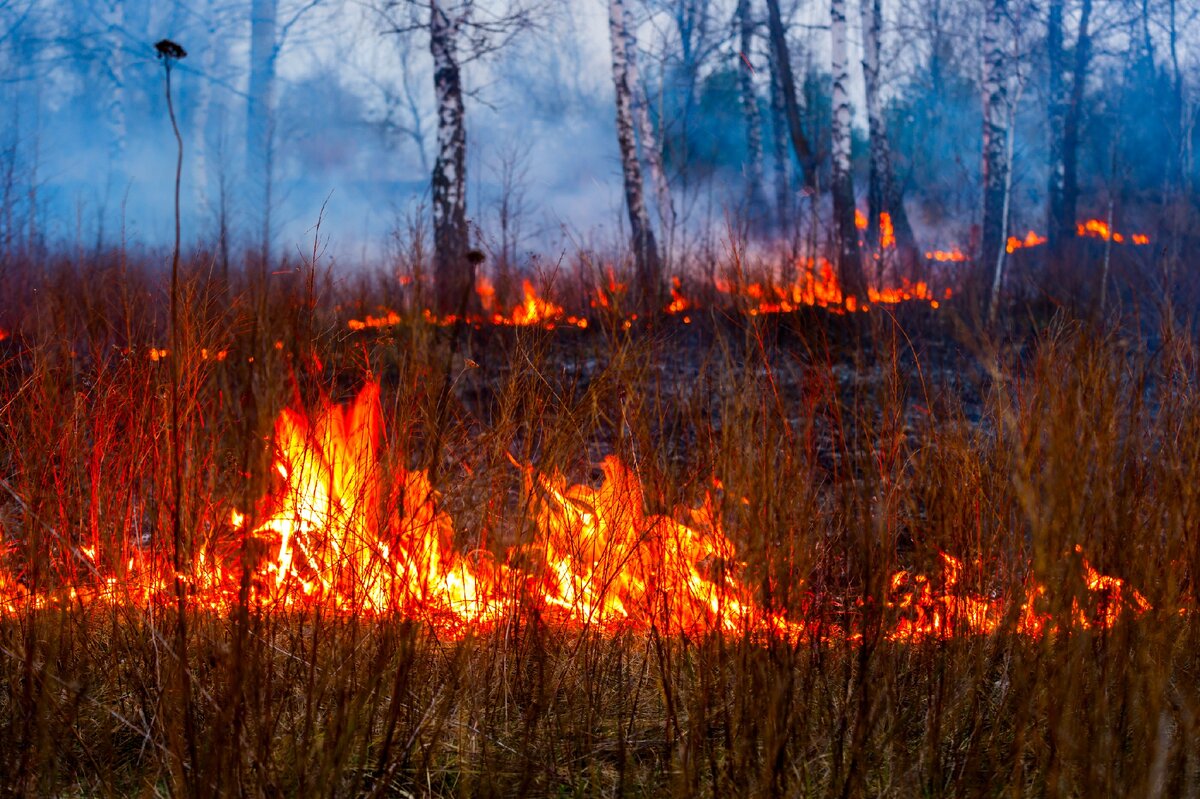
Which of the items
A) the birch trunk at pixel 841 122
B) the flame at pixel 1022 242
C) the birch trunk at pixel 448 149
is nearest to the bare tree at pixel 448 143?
the birch trunk at pixel 448 149

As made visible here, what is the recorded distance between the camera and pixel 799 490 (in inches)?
89.2

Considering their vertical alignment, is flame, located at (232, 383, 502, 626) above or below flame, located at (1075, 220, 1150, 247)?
below

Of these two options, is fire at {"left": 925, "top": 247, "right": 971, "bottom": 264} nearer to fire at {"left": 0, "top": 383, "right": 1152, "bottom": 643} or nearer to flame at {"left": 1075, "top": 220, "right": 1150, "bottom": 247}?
flame at {"left": 1075, "top": 220, "right": 1150, "bottom": 247}

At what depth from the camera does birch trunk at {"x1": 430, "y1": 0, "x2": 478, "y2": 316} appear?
8805mm

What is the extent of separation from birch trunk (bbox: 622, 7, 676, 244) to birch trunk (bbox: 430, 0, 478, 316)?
186 cm

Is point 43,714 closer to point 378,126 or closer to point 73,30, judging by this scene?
point 73,30

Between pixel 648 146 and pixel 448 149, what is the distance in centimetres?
310

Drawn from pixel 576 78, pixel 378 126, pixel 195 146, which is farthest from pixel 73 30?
pixel 576 78

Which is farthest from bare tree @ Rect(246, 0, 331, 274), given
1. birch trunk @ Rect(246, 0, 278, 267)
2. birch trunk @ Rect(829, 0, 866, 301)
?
birch trunk @ Rect(829, 0, 866, 301)

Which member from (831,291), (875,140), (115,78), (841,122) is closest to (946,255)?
(875,140)

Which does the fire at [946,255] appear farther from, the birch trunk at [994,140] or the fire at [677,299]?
the fire at [677,299]

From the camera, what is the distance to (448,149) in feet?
29.2

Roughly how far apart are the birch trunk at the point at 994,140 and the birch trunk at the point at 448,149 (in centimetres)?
652

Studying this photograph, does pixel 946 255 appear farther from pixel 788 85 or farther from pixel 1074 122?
pixel 788 85
